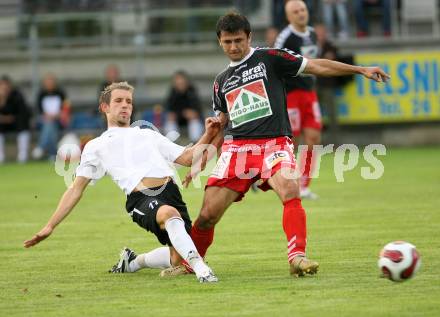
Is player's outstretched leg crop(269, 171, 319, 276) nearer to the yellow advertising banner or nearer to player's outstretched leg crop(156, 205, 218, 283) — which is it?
player's outstretched leg crop(156, 205, 218, 283)

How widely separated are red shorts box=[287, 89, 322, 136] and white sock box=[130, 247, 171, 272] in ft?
20.0

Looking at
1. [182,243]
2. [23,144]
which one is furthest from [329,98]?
[182,243]

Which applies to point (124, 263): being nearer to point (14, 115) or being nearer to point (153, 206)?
point (153, 206)

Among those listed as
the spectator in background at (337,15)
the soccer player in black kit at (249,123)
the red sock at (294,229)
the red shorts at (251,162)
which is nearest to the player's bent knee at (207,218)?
the soccer player in black kit at (249,123)

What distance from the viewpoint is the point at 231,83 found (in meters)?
9.41

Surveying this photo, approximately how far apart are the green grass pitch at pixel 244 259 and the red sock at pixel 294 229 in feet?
0.83

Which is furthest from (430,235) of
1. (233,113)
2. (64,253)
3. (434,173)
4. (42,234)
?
(434,173)

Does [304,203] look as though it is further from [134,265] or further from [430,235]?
[134,265]

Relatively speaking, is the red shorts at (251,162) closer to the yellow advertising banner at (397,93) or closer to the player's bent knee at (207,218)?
the player's bent knee at (207,218)

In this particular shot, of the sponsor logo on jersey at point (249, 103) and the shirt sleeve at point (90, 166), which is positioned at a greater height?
the sponsor logo on jersey at point (249, 103)

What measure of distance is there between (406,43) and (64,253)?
16.3m

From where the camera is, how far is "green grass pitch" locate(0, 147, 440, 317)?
24.9ft

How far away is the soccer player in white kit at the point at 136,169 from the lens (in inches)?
354

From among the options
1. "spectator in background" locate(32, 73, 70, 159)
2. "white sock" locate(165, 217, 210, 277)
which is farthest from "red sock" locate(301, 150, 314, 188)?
"spectator in background" locate(32, 73, 70, 159)
